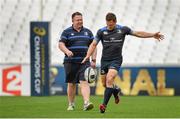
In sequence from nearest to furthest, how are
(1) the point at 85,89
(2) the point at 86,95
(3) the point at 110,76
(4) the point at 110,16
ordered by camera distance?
(4) the point at 110,16, (3) the point at 110,76, (2) the point at 86,95, (1) the point at 85,89

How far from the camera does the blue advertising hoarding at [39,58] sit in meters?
24.3

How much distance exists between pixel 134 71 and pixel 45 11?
8.24 metres

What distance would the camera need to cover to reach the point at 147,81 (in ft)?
84.8

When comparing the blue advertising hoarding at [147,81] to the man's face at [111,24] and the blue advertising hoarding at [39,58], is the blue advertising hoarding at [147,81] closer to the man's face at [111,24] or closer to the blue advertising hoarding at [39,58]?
the blue advertising hoarding at [39,58]

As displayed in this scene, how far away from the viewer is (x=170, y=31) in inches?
1230

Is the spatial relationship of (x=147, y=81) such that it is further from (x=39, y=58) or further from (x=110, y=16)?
(x=110, y=16)

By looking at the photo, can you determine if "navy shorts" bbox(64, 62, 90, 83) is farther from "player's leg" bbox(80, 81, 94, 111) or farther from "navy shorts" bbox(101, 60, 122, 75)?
"navy shorts" bbox(101, 60, 122, 75)

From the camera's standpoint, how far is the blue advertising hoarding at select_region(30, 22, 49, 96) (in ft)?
79.7

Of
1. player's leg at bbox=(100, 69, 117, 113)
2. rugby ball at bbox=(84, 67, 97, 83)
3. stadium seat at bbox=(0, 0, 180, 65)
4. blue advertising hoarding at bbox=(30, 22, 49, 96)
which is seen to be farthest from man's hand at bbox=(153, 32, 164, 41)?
stadium seat at bbox=(0, 0, 180, 65)

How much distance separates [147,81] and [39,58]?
402 cm

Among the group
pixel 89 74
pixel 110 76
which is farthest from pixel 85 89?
pixel 110 76

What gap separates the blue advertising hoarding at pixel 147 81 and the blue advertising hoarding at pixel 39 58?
2109 mm

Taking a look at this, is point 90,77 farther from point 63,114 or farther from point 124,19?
point 124,19

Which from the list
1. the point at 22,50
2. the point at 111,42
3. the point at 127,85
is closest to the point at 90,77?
the point at 111,42
